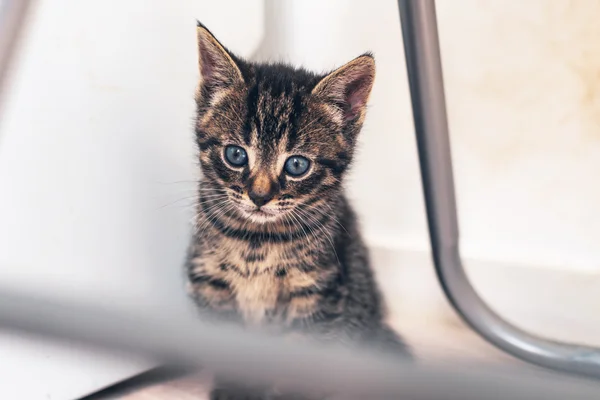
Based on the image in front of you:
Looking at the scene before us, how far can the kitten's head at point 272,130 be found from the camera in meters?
0.78

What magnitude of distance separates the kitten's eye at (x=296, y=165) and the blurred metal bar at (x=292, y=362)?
559mm

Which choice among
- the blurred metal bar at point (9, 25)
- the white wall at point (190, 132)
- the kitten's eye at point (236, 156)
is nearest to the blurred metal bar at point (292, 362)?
the blurred metal bar at point (9, 25)

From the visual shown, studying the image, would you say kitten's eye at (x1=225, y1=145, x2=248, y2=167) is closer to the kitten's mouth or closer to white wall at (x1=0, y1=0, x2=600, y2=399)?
the kitten's mouth

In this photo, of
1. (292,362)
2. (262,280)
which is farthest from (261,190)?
(292,362)

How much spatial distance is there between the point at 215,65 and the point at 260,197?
9.2 inches

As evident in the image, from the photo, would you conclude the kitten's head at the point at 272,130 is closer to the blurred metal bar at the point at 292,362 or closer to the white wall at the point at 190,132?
the white wall at the point at 190,132

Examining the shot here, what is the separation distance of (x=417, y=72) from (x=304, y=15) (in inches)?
19.6

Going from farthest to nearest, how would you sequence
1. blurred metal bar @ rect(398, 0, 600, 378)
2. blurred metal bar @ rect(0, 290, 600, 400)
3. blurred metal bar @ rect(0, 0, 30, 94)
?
blurred metal bar @ rect(398, 0, 600, 378)
blurred metal bar @ rect(0, 0, 30, 94)
blurred metal bar @ rect(0, 290, 600, 400)

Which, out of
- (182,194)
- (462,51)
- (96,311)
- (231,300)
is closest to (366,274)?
(231,300)

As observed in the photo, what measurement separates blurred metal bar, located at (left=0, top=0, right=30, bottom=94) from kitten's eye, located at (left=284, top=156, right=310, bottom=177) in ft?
1.36

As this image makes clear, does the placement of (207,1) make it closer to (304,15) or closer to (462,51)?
(304,15)

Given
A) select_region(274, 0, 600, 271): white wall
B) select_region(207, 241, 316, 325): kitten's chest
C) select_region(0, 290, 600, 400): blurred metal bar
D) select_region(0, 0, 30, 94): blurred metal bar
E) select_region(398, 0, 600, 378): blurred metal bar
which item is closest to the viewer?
select_region(0, 290, 600, 400): blurred metal bar

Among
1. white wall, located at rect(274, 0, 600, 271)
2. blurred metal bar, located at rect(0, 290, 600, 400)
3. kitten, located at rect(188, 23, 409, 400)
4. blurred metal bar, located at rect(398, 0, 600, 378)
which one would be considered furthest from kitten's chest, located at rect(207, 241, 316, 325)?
blurred metal bar, located at rect(0, 290, 600, 400)

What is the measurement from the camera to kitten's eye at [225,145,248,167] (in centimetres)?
80
